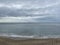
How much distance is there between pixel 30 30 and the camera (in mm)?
1087

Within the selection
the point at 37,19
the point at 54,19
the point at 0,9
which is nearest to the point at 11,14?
the point at 0,9

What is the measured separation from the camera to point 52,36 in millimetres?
1081

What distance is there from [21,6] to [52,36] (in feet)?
Result: 1.18

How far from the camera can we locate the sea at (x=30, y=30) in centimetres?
108

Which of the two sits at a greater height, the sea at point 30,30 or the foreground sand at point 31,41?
the sea at point 30,30

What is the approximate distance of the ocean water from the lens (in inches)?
42.6

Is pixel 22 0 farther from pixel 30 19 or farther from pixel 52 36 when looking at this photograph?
pixel 52 36

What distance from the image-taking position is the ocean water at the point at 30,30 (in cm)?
108

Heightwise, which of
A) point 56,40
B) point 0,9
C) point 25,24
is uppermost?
point 0,9

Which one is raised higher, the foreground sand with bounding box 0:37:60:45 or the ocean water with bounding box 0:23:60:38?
the ocean water with bounding box 0:23:60:38

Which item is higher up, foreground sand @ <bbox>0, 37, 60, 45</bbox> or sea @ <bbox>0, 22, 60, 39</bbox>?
sea @ <bbox>0, 22, 60, 39</bbox>

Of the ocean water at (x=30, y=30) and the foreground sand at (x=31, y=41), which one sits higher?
the ocean water at (x=30, y=30)

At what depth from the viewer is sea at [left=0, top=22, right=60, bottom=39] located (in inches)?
42.5

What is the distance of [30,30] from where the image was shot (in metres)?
1.09
